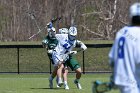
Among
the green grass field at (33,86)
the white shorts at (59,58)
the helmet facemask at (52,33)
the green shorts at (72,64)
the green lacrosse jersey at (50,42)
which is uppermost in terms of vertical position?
the helmet facemask at (52,33)

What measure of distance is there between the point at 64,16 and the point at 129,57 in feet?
116

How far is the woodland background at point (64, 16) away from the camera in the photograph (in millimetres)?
42281

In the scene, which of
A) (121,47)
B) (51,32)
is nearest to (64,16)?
(51,32)

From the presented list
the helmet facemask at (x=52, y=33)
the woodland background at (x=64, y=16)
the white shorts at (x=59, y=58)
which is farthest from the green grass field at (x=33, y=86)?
the woodland background at (x=64, y=16)

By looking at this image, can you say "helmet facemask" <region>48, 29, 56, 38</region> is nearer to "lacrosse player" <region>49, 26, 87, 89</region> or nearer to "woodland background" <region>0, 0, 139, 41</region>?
"lacrosse player" <region>49, 26, 87, 89</region>

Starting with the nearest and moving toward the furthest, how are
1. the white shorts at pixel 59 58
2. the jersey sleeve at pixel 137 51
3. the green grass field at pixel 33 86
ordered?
the jersey sleeve at pixel 137 51, the green grass field at pixel 33 86, the white shorts at pixel 59 58

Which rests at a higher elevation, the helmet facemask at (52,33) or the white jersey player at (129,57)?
the white jersey player at (129,57)

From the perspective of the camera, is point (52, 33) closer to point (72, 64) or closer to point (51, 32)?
point (51, 32)

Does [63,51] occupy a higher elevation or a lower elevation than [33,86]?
higher

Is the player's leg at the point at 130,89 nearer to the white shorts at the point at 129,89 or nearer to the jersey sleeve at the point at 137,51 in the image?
the white shorts at the point at 129,89

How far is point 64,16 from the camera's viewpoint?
42.1 meters

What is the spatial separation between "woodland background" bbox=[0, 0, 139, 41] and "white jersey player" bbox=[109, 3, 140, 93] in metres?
34.7

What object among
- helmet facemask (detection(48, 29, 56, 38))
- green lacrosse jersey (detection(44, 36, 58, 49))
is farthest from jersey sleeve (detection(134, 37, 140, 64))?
green lacrosse jersey (detection(44, 36, 58, 49))

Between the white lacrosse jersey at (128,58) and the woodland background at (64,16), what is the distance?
3472 cm
